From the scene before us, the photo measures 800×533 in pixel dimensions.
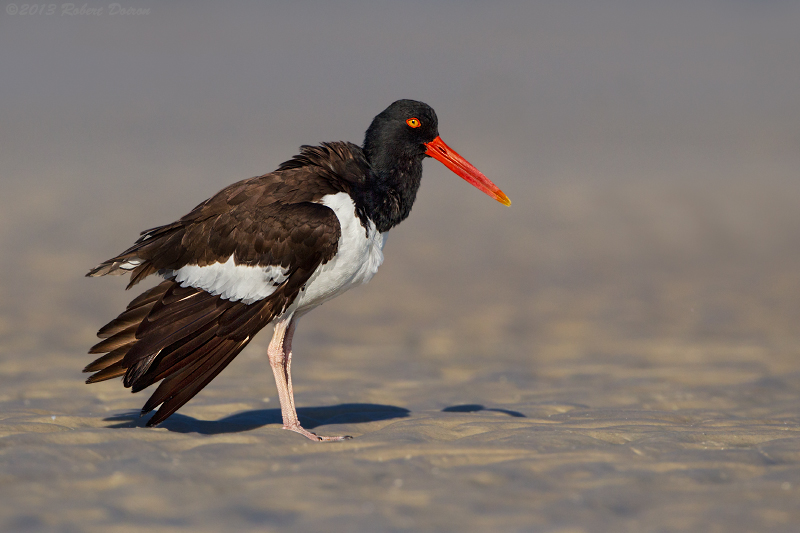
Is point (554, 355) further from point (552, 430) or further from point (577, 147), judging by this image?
point (577, 147)

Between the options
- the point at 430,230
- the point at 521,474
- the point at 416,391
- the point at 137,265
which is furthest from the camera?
the point at 430,230

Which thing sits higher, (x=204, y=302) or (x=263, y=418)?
(x=204, y=302)

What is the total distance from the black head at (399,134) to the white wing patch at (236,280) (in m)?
1.40

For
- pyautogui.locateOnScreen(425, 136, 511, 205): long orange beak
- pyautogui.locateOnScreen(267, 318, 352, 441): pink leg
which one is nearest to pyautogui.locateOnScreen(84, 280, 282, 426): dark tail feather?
pyautogui.locateOnScreen(267, 318, 352, 441): pink leg

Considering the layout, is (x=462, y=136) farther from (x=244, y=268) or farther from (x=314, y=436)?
(x=314, y=436)

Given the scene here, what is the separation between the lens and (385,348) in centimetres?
1045

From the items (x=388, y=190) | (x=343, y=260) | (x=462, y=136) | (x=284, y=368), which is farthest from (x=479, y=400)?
(x=462, y=136)

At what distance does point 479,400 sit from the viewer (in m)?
7.98

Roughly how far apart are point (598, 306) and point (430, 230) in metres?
4.87

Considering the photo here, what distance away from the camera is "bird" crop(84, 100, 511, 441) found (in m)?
5.57

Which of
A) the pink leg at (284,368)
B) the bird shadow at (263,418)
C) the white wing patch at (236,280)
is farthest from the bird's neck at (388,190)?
the bird shadow at (263,418)

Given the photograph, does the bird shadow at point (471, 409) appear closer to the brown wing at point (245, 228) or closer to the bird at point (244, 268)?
the bird at point (244, 268)

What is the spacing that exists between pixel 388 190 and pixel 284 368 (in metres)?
1.57

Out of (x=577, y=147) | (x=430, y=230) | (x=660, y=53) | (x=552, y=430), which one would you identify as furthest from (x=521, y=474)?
(x=660, y=53)
